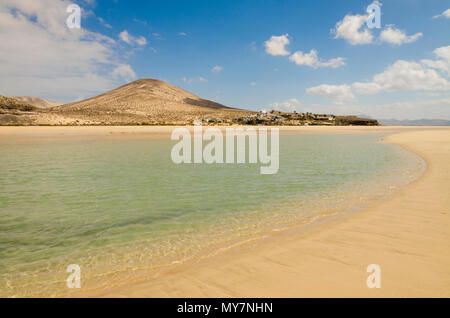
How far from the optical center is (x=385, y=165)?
42.3 ft

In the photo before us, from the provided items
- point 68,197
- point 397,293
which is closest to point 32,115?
point 68,197

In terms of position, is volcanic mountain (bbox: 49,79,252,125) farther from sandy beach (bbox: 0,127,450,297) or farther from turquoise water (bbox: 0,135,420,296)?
sandy beach (bbox: 0,127,450,297)

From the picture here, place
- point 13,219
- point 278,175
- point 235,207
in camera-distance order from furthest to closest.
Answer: point 278,175, point 235,207, point 13,219

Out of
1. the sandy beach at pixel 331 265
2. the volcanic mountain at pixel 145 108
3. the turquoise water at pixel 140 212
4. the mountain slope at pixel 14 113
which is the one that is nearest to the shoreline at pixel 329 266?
the sandy beach at pixel 331 265

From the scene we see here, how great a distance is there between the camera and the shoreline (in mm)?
3086

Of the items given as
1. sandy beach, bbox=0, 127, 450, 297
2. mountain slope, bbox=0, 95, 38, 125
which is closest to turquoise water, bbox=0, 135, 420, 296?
sandy beach, bbox=0, 127, 450, 297

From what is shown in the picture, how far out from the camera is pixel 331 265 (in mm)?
3621

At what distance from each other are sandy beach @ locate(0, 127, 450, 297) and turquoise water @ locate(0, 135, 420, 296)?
18.1 inches

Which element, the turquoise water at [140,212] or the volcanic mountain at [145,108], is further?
the volcanic mountain at [145,108]

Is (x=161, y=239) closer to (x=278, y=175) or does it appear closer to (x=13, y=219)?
(x=13, y=219)

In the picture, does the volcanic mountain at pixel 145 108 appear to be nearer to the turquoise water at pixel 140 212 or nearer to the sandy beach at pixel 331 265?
the turquoise water at pixel 140 212

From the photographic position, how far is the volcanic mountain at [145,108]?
66.8 meters
